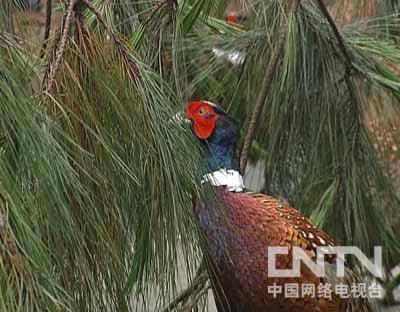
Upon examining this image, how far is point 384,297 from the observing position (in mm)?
1507

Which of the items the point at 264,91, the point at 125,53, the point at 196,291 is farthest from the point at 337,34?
the point at 125,53

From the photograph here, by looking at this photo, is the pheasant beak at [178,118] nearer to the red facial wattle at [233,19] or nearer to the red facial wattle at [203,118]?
the red facial wattle at [203,118]

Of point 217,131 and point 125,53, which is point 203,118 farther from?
point 125,53

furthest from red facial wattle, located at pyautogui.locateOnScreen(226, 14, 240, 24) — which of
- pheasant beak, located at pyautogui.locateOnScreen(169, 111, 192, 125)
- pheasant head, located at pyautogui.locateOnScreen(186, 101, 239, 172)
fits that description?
pheasant beak, located at pyautogui.locateOnScreen(169, 111, 192, 125)

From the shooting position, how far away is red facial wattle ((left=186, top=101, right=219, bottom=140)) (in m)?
1.03

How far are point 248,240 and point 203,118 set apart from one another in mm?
143

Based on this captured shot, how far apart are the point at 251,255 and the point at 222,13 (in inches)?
18.1

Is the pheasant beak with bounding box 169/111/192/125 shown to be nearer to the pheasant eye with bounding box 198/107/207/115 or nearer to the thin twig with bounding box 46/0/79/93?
the thin twig with bounding box 46/0/79/93

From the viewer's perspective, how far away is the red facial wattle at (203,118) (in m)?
1.03

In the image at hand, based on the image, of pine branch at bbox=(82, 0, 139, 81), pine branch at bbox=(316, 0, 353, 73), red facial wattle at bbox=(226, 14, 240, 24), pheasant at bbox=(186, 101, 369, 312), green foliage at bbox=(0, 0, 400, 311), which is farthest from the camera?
red facial wattle at bbox=(226, 14, 240, 24)

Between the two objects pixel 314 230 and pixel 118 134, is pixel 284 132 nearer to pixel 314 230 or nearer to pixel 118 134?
pixel 314 230

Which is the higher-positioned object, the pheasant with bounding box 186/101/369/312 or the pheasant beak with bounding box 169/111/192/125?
the pheasant beak with bounding box 169/111/192/125

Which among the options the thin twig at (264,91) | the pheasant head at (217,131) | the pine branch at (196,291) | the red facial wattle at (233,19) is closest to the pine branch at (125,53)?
the pine branch at (196,291)

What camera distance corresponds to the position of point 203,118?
1048 mm
